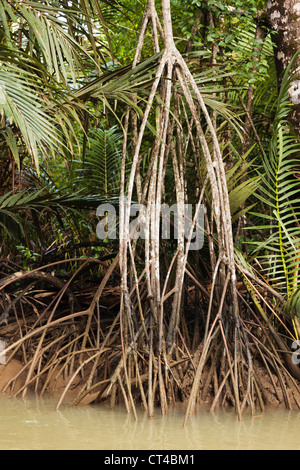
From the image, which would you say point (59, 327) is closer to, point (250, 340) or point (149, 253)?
point (149, 253)

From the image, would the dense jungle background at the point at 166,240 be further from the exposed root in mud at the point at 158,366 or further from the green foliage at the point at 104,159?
the green foliage at the point at 104,159

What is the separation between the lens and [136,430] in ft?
9.57

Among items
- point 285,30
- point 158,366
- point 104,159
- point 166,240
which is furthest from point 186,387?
point 104,159

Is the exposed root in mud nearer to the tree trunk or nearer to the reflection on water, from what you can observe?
the reflection on water

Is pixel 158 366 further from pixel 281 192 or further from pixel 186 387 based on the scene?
pixel 281 192

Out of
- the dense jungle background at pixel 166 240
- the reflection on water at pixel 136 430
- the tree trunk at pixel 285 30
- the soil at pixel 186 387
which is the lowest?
the reflection on water at pixel 136 430

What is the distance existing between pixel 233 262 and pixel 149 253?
0.54 meters

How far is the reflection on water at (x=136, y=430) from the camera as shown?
270cm

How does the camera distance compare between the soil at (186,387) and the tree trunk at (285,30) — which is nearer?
the soil at (186,387)

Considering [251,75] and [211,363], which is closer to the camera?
[211,363]

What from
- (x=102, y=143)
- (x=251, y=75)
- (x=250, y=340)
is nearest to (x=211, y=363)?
(x=250, y=340)

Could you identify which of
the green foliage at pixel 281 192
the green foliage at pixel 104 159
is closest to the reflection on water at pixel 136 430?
the green foliage at pixel 281 192

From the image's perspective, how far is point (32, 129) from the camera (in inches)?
122
